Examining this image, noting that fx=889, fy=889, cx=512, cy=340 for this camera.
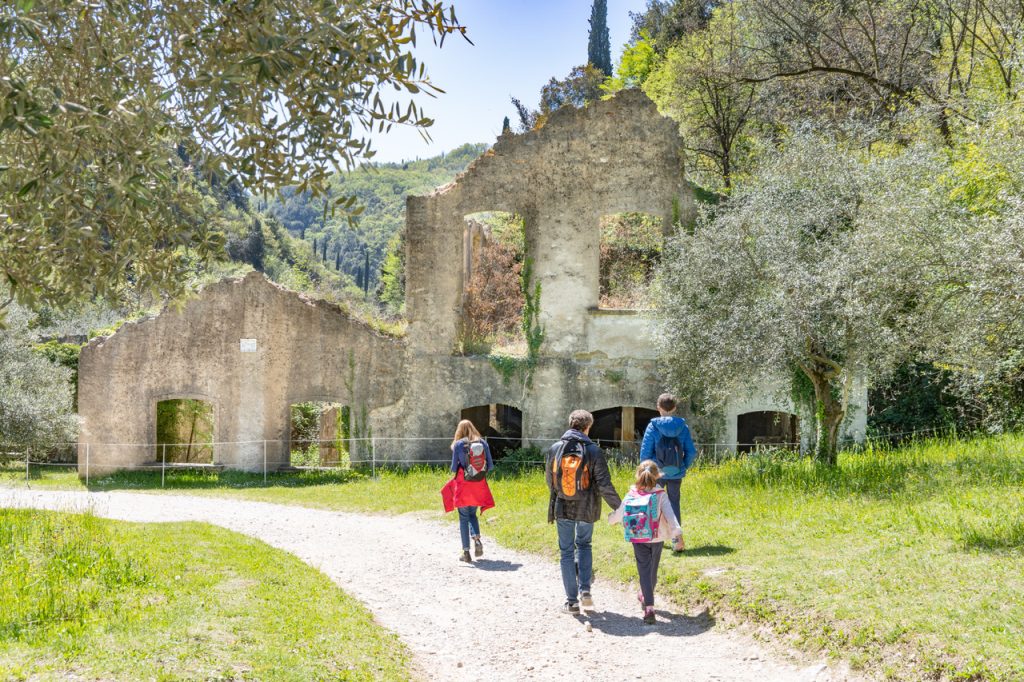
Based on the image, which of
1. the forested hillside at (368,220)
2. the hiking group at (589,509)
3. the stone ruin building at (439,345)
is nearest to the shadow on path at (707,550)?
the hiking group at (589,509)

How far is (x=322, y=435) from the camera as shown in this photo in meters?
29.4

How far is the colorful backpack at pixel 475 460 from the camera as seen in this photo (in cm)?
1026

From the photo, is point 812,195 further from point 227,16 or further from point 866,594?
point 227,16

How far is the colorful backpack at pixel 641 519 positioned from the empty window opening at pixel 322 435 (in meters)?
14.4

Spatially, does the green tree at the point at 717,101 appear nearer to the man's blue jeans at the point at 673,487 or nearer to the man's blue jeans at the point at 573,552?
the man's blue jeans at the point at 673,487

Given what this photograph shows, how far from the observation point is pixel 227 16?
5.64 metres

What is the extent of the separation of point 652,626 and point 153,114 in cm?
573

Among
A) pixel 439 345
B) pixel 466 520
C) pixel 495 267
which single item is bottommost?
pixel 466 520

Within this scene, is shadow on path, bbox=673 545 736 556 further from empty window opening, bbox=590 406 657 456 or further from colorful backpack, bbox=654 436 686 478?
empty window opening, bbox=590 406 657 456

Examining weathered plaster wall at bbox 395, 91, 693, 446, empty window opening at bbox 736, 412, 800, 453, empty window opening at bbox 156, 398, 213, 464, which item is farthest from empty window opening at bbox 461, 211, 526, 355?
empty window opening at bbox 156, 398, 213, 464

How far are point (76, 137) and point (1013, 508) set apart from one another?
983cm

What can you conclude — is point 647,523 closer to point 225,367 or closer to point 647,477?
point 647,477

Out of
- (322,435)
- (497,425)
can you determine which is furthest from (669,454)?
(322,435)

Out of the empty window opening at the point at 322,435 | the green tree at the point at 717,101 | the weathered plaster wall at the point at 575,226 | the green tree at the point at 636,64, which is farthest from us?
the green tree at the point at 636,64
